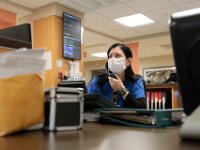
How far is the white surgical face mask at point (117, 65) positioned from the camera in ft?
6.34

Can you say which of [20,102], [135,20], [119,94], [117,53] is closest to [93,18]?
[135,20]

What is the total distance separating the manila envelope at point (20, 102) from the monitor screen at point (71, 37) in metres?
3.85

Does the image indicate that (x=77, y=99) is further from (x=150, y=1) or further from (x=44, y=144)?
(x=150, y=1)

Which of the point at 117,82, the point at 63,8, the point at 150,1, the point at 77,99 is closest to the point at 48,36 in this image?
the point at 63,8

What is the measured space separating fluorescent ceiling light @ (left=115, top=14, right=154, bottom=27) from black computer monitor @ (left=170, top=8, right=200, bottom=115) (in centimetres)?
458

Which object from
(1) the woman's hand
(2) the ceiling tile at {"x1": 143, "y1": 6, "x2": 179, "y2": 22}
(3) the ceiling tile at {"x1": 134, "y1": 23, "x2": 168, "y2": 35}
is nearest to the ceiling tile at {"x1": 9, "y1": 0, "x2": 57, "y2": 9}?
(2) the ceiling tile at {"x1": 143, "y1": 6, "x2": 179, "y2": 22}

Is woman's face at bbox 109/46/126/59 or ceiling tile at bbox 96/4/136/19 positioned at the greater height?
ceiling tile at bbox 96/4/136/19

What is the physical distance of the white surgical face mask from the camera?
76.1 inches

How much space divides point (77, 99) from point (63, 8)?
13.1ft

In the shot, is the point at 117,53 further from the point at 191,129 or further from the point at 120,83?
the point at 191,129

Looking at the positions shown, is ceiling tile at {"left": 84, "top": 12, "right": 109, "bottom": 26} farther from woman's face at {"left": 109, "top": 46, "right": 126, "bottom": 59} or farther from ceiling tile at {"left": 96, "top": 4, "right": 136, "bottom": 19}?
woman's face at {"left": 109, "top": 46, "right": 126, "bottom": 59}

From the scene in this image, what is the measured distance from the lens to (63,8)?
4570 mm

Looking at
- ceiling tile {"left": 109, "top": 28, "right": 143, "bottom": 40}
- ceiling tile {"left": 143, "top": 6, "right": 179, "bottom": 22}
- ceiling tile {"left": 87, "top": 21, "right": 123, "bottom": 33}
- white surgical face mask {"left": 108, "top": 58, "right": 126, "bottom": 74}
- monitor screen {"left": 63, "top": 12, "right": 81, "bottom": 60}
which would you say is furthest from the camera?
ceiling tile {"left": 109, "top": 28, "right": 143, "bottom": 40}

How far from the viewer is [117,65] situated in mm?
1939
